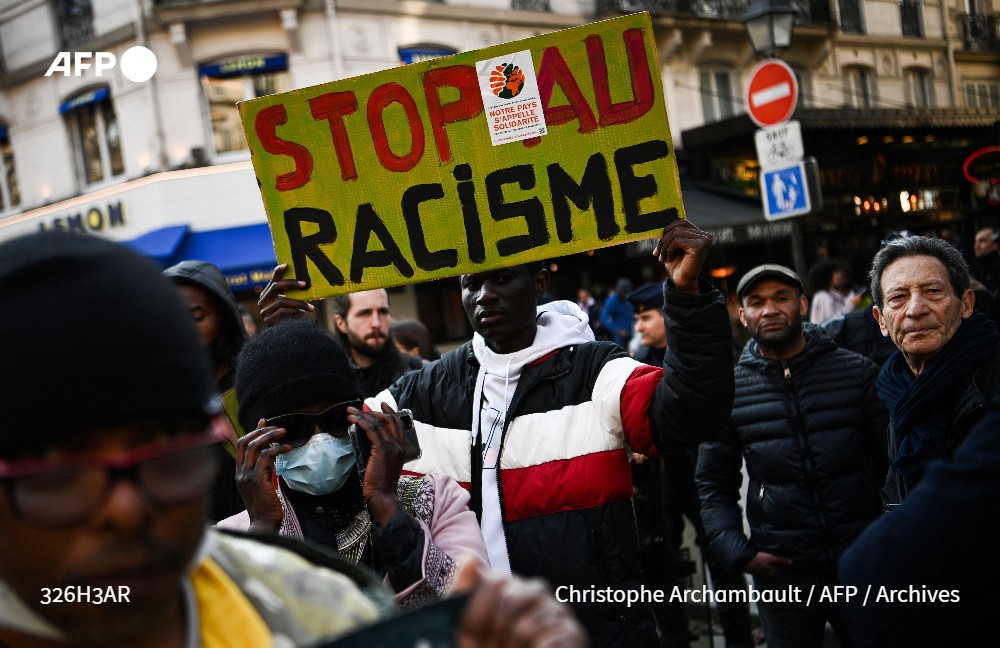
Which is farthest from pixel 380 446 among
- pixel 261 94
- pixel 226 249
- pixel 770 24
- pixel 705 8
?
pixel 705 8

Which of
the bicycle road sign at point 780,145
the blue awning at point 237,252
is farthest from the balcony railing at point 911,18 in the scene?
the bicycle road sign at point 780,145

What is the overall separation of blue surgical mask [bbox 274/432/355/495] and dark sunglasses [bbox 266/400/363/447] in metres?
0.02

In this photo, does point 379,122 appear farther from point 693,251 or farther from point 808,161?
point 808,161

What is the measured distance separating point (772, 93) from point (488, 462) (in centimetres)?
574

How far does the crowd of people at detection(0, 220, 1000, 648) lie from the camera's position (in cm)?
102

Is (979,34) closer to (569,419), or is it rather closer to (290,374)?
(569,419)

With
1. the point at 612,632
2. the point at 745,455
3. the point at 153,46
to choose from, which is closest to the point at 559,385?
the point at 612,632

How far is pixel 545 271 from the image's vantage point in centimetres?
338

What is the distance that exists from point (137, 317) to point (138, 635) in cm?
37

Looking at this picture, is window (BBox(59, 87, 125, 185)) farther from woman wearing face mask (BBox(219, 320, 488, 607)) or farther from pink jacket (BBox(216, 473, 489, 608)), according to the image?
pink jacket (BBox(216, 473, 489, 608))

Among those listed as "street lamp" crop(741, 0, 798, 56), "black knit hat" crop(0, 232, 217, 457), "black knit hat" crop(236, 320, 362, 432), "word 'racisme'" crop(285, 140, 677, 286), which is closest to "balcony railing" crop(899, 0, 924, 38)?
"street lamp" crop(741, 0, 798, 56)

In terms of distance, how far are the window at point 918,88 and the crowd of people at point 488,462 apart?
1904cm

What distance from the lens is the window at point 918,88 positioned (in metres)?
22.2

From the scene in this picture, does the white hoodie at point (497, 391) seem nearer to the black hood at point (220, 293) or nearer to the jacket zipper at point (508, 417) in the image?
the jacket zipper at point (508, 417)
